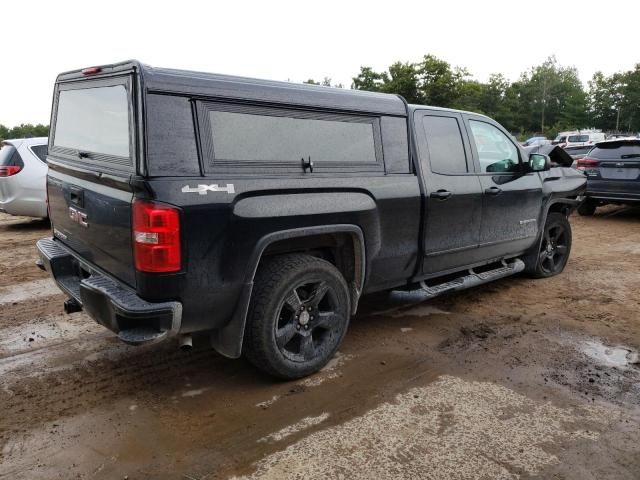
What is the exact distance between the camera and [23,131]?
28453mm

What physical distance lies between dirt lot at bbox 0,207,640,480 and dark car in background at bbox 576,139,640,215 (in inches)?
223

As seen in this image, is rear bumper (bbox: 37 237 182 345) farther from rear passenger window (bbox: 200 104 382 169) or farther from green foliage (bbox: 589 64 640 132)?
green foliage (bbox: 589 64 640 132)

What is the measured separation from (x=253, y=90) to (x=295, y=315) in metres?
1.47

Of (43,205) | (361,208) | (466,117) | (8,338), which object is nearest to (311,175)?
(361,208)

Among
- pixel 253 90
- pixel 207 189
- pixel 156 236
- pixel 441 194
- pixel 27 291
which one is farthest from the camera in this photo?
pixel 27 291

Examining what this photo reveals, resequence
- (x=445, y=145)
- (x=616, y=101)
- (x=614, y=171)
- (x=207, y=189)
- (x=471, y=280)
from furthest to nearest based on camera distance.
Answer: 1. (x=616, y=101)
2. (x=614, y=171)
3. (x=471, y=280)
4. (x=445, y=145)
5. (x=207, y=189)

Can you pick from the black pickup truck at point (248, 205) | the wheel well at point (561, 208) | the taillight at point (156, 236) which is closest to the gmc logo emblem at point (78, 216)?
the black pickup truck at point (248, 205)

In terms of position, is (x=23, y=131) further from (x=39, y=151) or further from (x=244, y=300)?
(x=244, y=300)

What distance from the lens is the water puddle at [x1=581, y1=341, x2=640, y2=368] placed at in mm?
3934

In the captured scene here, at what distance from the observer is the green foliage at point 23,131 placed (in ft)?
91.0

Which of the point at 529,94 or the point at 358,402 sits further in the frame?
the point at 529,94

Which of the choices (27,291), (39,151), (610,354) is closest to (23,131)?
(39,151)

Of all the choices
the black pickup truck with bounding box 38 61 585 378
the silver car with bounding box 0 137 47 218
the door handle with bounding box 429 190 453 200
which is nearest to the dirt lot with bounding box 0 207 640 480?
the black pickup truck with bounding box 38 61 585 378

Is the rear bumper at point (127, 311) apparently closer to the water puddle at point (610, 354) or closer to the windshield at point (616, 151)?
the water puddle at point (610, 354)
